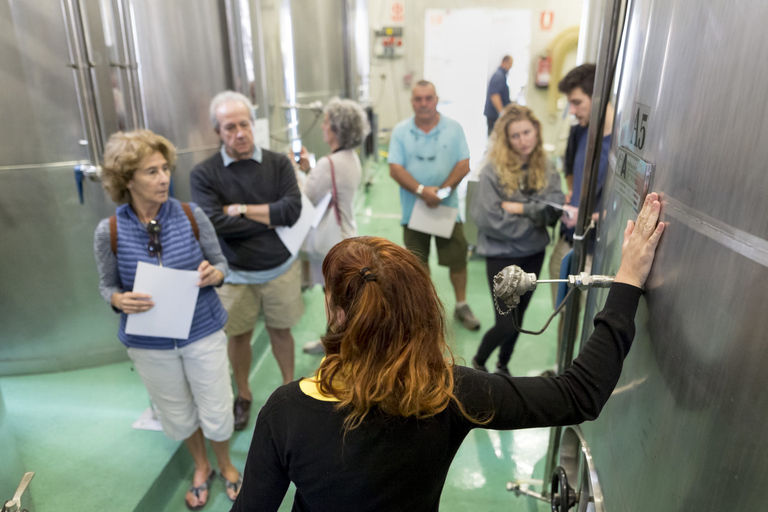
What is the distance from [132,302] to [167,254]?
0.20 metres

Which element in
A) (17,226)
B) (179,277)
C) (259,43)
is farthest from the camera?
(259,43)

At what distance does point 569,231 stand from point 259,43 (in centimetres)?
216

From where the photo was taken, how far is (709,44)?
81 cm

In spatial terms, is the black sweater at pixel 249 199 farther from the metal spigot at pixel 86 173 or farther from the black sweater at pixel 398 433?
the black sweater at pixel 398 433

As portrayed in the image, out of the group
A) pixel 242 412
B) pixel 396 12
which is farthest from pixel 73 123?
pixel 396 12

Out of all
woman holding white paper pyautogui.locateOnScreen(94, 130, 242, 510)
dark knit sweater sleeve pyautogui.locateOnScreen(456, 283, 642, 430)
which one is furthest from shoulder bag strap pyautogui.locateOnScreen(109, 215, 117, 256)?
dark knit sweater sleeve pyautogui.locateOnScreen(456, 283, 642, 430)

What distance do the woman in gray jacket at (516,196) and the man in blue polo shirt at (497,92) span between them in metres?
1.71

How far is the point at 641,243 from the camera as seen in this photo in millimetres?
1027

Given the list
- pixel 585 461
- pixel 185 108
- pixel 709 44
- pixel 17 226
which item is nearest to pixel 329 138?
pixel 185 108

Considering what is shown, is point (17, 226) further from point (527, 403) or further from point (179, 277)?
point (527, 403)

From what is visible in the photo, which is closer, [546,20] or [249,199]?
[249,199]

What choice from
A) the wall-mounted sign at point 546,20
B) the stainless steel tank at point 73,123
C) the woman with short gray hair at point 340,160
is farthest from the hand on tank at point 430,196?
the wall-mounted sign at point 546,20

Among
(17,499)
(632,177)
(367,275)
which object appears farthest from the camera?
(17,499)

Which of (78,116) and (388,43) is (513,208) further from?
(388,43)
